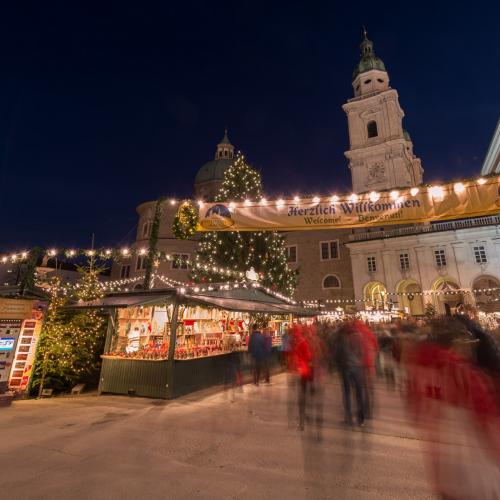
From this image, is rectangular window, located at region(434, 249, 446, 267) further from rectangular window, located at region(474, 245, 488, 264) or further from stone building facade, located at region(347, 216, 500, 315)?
rectangular window, located at region(474, 245, 488, 264)

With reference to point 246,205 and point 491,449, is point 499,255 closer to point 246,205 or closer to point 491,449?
point 246,205

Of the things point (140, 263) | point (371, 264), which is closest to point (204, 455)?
point (371, 264)

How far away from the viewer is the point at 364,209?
7.14m

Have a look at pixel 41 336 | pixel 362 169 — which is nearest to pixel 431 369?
pixel 41 336

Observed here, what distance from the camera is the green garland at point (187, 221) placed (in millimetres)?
8539

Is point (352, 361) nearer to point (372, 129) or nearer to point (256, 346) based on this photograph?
point (256, 346)

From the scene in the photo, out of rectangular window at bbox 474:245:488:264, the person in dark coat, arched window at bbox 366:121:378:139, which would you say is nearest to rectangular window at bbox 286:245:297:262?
rectangular window at bbox 474:245:488:264

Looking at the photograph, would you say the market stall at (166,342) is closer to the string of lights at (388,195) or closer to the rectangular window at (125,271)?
the string of lights at (388,195)

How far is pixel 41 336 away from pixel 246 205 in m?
8.02

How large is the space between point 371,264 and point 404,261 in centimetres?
303

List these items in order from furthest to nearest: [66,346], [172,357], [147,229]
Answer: [147,229] → [66,346] → [172,357]

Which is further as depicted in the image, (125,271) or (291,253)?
(125,271)

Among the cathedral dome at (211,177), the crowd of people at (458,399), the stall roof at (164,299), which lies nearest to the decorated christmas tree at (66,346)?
the stall roof at (164,299)

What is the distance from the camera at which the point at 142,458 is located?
4586 mm
